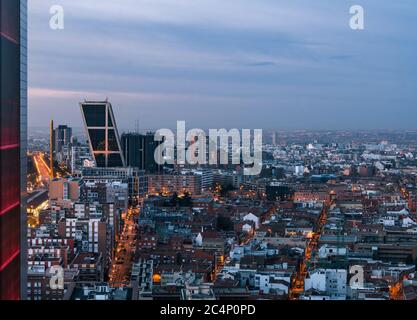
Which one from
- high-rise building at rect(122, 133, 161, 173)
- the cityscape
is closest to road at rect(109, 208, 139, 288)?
the cityscape

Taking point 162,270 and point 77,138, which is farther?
point 77,138

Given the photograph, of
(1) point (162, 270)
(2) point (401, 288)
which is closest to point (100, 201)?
(1) point (162, 270)

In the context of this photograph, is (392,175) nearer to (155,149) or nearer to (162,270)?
(155,149)

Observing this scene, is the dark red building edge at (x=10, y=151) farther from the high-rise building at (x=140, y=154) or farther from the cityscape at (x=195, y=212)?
the high-rise building at (x=140, y=154)

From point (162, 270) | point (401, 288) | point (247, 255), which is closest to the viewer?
point (401, 288)

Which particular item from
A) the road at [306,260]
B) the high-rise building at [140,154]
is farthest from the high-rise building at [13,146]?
the high-rise building at [140,154]

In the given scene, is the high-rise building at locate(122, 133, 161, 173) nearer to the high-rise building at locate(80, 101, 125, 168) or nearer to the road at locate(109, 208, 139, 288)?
the high-rise building at locate(80, 101, 125, 168)

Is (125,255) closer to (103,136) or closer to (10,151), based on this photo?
(103,136)

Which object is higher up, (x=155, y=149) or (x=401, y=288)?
(x=155, y=149)
